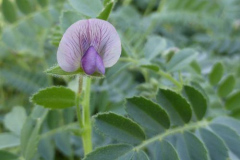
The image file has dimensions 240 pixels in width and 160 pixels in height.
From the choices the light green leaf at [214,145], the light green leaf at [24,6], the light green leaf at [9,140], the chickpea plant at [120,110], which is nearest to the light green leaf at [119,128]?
the chickpea plant at [120,110]

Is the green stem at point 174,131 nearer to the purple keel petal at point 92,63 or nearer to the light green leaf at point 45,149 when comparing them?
the purple keel petal at point 92,63

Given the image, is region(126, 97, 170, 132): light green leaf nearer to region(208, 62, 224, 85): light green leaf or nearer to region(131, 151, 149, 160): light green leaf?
region(131, 151, 149, 160): light green leaf

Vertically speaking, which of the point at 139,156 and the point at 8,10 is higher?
the point at 139,156

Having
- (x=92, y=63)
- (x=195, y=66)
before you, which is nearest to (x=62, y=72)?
(x=92, y=63)

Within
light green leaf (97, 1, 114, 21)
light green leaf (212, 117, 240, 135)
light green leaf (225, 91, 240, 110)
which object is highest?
light green leaf (97, 1, 114, 21)

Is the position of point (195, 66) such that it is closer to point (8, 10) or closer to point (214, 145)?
point (214, 145)

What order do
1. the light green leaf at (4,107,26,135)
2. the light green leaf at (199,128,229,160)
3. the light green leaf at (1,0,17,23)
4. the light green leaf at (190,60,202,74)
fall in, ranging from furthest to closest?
the light green leaf at (1,0,17,23) < the light green leaf at (190,60,202,74) < the light green leaf at (4,107,26,135) < the light green leaf at (199,128,229,160)

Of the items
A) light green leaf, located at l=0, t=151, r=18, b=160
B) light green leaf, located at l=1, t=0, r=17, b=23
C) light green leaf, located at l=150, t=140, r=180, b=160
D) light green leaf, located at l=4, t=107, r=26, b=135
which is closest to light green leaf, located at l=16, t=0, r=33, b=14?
light green leaf, located at l=1, t=0, r=17, b=23

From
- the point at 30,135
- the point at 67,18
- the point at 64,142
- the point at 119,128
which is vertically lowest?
the point at 64,142
